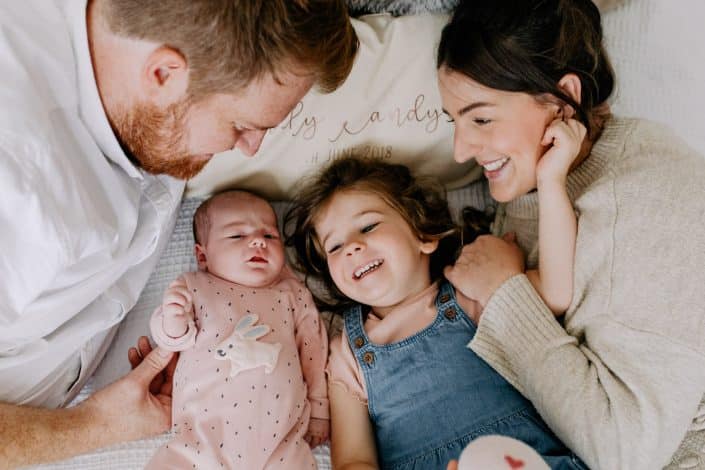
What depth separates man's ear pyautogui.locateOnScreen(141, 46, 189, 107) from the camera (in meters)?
0.93

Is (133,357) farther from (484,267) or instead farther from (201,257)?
(484,267)

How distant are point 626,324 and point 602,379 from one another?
0.36 feet

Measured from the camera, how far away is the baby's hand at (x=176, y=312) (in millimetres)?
1297

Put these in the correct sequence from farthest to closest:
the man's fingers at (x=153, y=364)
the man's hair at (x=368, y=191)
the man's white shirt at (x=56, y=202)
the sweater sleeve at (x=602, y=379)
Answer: the man's hair at (x=368, y=191), the man's fingers at (x=153, y=364), the sweater sleeve at (x=602, y=379), the man's white shirt at (x=56, y=202)

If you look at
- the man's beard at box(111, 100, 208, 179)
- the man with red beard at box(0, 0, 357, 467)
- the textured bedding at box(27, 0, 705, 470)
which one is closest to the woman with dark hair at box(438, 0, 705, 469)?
the textured bedding at box(27, 0, 705, 470)

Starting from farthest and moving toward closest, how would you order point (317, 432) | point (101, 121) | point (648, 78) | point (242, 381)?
point (648, 78), point (317, 432), point (242, 381), point (101, 121)

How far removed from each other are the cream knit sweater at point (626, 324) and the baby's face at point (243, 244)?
1.56 feet

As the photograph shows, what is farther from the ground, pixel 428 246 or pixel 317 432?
pixel 428 246

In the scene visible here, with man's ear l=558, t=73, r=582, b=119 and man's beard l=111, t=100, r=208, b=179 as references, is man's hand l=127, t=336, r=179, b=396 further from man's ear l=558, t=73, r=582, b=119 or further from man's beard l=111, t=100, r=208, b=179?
man's ear l=558, t=73, r=582, b=119

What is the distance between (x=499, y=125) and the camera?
1.26 m

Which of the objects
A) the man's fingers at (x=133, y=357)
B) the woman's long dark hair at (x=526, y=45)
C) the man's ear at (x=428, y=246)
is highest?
the woman's long dark hair at (x=526, y=45)

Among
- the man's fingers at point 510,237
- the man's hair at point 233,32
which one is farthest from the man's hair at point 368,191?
the man's hair at point 233,32

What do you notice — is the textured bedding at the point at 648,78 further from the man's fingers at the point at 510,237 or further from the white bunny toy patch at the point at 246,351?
the man's fingers at the point at 510,237

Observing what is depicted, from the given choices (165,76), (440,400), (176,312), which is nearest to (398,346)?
(440,400)
